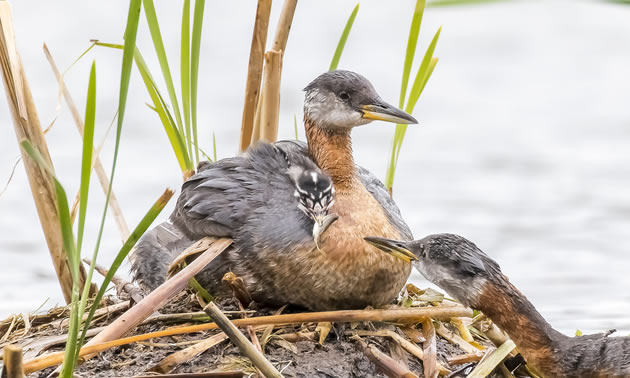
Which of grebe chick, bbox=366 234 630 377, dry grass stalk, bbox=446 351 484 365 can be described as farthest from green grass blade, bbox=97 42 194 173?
dry grass stalk, bbox=446 351 484 365

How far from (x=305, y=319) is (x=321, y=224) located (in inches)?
19.5

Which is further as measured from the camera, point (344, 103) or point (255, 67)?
point (255, 67)

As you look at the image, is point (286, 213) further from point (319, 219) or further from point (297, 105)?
point (297, 105)

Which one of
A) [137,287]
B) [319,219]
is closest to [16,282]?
[137,287]

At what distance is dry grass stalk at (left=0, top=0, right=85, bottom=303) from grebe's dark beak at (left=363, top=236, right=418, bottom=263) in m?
1.65

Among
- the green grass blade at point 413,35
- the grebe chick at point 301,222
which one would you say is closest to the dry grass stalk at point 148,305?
the grebe chick at point 301,222

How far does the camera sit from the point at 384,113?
5.77m

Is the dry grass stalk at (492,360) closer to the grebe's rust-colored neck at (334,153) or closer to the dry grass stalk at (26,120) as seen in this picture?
the grebe's rust-colored neck at (334,153)

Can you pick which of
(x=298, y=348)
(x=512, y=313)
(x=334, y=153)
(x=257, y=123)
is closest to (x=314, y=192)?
(x=334, y=153)

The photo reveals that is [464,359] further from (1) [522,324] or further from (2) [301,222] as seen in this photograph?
(2) [301,222]

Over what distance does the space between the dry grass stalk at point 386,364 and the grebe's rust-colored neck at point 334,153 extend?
1.08 meters

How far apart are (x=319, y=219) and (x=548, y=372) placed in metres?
1.30

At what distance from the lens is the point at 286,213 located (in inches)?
214

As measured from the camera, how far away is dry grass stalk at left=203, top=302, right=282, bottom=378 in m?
4.45
